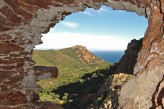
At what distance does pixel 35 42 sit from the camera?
243 inches

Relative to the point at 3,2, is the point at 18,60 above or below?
below

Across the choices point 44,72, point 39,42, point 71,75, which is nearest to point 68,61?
point 71,75

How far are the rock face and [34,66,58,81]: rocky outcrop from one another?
0.70 feet

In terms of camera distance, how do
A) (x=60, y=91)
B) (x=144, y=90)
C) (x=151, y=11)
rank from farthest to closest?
(x=60, y=91)
(x=144, y=90)
(x=151, y=11)

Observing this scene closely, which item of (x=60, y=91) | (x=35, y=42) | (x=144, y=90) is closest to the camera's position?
(x=144, y=90)

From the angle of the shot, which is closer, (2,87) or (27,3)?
(27,3)

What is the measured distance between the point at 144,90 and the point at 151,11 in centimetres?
138

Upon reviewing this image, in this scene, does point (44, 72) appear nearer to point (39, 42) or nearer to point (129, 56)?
point (39, 42)

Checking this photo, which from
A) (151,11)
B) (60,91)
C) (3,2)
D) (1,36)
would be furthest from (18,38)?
(60,91)

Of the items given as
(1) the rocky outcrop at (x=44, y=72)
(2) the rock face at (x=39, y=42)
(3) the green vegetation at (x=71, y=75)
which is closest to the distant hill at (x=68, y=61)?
(3) the green vegetation at (x=71, y=75)

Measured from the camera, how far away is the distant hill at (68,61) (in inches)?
1996

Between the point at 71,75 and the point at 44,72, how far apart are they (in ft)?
140

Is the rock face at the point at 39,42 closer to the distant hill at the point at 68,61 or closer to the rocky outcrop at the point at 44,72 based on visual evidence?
the rocky outcrop at the point at 44,72

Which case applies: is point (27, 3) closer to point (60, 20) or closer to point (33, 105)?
point (60, 20)
